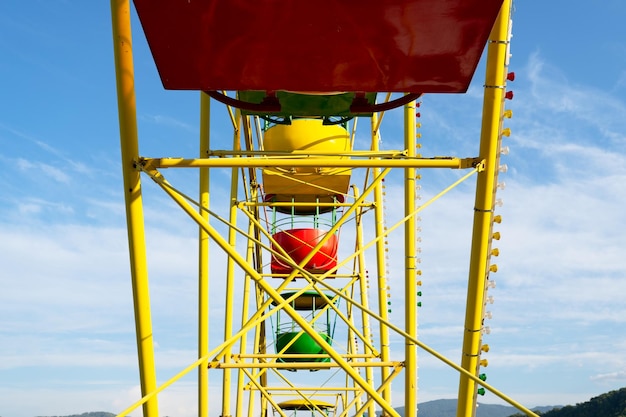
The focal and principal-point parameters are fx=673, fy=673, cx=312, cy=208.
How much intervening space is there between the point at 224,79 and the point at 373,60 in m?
1.23

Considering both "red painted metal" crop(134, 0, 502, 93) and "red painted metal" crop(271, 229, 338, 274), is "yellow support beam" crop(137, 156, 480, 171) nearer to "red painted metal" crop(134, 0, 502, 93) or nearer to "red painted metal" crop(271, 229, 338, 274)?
"red painted metal" crop(134, 0, 502, 93)

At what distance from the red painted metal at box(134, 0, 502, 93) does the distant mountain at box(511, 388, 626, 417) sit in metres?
52.0

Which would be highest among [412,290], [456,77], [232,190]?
[232,190]

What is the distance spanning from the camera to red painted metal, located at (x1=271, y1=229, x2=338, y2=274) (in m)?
13.1

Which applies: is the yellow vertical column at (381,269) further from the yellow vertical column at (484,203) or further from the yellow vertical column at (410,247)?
the yellow vertical column at (484,203)

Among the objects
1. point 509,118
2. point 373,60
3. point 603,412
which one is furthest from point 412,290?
point 603,412

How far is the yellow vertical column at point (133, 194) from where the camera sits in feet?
17.3

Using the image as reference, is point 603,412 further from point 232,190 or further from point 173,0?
point 173,0

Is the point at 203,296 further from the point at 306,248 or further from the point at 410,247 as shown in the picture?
the point at 306,248

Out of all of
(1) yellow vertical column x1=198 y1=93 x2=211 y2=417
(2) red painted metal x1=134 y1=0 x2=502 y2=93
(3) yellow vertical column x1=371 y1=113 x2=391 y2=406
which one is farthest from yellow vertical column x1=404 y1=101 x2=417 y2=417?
(2) red painted metal x1=134 y1=0 x2=502 y2=93

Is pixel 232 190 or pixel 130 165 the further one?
pixel 232 190

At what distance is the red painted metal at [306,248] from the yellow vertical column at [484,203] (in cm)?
699

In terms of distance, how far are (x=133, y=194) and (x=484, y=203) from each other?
3005mm

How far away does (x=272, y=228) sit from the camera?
44.5 ft
